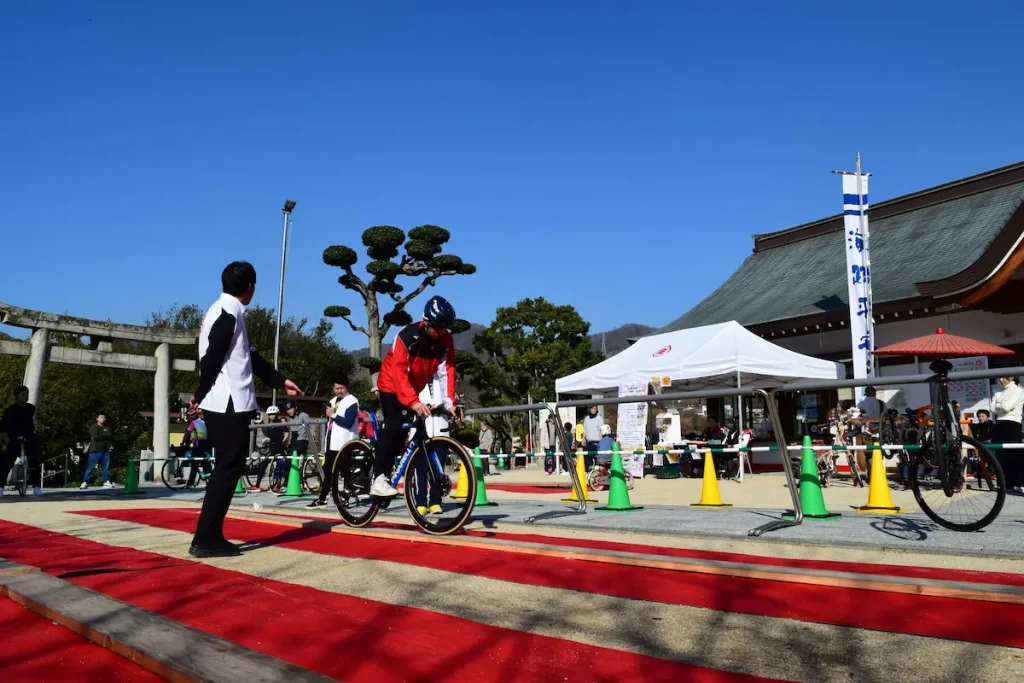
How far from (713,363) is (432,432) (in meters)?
11.9

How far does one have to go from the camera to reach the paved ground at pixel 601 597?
9.34ft

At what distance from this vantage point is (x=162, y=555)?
18.5 feet

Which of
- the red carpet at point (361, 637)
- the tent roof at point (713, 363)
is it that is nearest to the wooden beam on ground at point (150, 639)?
the red carpet at point (361, 637)

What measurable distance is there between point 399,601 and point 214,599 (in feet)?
2.92

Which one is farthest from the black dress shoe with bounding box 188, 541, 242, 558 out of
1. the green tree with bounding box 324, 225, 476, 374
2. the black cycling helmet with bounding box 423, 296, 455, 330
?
the green tree with bounding box 324, 225, 476, 374

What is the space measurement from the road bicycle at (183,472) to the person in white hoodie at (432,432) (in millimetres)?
12842

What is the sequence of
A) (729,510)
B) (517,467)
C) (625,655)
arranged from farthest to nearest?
(517,467)
(729,510)
(625,655)

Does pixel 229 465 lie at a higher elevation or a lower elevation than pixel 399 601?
higher

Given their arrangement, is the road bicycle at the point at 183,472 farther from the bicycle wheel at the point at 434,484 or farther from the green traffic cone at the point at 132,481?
the bicycle wheel at the point at 434,484

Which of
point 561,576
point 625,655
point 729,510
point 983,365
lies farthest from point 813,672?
point 983,365

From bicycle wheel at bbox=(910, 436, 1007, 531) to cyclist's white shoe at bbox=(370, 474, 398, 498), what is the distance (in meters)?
3.91

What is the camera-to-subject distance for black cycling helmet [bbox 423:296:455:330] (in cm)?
622

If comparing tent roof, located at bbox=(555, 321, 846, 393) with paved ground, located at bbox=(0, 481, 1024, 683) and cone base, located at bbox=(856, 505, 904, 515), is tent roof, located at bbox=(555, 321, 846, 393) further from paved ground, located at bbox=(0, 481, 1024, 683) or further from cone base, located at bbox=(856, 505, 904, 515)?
paved ground, located at bbox=(0, 481, 1024, 683)

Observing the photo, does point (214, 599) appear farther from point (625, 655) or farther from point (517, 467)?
point (517, 467)
